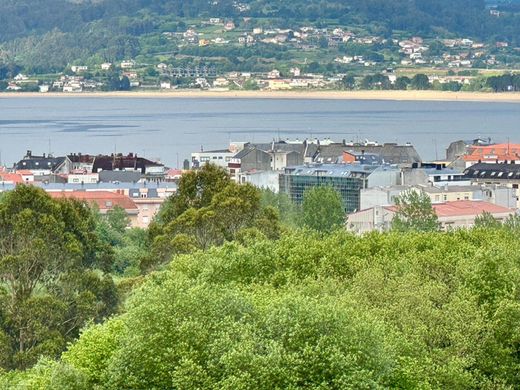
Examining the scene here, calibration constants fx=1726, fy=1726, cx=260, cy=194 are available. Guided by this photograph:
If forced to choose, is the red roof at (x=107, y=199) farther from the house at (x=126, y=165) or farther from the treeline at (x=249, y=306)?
the treeline at (x=249, y=306)

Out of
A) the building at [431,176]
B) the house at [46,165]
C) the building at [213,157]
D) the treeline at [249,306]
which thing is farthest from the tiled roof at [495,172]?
the treeline at [249,306]

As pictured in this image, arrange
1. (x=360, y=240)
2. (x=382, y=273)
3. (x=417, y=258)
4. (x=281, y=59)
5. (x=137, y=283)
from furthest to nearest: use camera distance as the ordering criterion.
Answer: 1. (x=281, y=59)
2. (x=137, y=283)
3. (x=360, y=240)
4. (x=417, y=258)
5. (x=382, y=273)

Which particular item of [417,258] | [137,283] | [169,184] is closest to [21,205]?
[137,283]

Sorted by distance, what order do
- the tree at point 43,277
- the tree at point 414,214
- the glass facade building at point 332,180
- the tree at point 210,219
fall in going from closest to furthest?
the tree at point 43,277 → the tree at point 210,219 → the tree at point 414,214 → the glass facade building at point 332,180

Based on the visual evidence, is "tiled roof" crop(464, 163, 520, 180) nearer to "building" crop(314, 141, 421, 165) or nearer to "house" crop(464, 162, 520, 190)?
"house" crop(464, 162, 520, 190)

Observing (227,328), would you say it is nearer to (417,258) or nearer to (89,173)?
(417,258)
